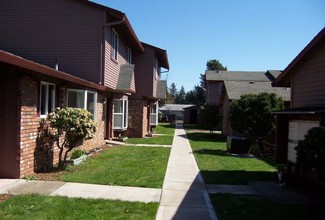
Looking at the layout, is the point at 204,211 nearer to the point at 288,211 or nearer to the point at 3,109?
the point at 288,211

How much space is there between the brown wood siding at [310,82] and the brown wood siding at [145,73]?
1321cm

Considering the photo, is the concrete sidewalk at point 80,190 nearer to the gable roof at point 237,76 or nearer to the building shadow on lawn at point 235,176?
the building shadow on lawn at point 235,176

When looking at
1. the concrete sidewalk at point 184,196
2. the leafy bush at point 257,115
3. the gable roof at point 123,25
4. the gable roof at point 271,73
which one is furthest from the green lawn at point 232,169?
the gable roof at point 271,73

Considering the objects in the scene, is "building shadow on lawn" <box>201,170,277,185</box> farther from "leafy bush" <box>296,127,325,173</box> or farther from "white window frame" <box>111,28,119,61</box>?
"white window frame" <box>111,28,119,61</box>

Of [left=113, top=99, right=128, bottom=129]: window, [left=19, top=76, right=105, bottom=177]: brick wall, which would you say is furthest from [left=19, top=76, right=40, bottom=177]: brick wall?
[left=113, top=99, right=128, bottom=129]: window

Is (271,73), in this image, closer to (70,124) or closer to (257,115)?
(257,115)

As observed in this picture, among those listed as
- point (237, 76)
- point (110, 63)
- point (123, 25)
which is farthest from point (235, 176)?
point (237, 76)

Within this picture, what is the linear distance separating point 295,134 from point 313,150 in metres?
3.48

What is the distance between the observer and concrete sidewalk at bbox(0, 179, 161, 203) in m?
7.37

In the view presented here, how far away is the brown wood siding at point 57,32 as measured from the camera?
15164mm

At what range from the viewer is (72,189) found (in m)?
7.87

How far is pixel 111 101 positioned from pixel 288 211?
13463 millimetres

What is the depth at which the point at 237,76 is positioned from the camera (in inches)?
1879

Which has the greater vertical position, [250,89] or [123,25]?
[123,25]
